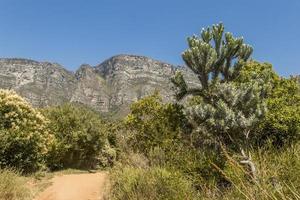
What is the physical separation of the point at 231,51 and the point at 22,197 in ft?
22.9

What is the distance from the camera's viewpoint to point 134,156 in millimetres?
11500

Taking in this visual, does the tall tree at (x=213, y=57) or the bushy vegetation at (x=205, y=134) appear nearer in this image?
the bushy vegetation at (x=205, y=134)

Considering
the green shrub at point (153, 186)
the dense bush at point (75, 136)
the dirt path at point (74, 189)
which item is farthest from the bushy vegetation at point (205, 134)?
the dense bush at point (75, 136)

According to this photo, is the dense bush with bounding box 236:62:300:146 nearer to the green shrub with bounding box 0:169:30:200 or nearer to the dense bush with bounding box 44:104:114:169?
the green shrub with bounding box 0:169:30:200

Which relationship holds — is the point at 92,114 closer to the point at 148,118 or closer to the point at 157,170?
the point at 148,118

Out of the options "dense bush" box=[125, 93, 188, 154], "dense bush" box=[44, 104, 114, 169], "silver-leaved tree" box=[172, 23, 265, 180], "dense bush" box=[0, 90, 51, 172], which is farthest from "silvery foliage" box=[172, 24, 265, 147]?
"dense bush" box=[44, 104, 114, 169]

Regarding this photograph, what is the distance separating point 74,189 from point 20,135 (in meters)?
3.81

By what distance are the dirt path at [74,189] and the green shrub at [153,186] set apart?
300 centimetres

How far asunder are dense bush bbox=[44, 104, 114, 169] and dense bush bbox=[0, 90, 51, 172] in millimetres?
2947

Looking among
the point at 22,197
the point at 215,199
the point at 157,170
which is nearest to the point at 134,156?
the point at 157,170

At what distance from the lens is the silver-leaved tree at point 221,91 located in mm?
9953

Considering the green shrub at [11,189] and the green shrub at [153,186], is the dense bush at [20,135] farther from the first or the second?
the green shrub at [153,186]

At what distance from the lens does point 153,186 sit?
8.45m

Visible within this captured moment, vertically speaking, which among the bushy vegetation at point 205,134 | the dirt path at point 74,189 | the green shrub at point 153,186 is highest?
the bushy vegetation at point 205,134
